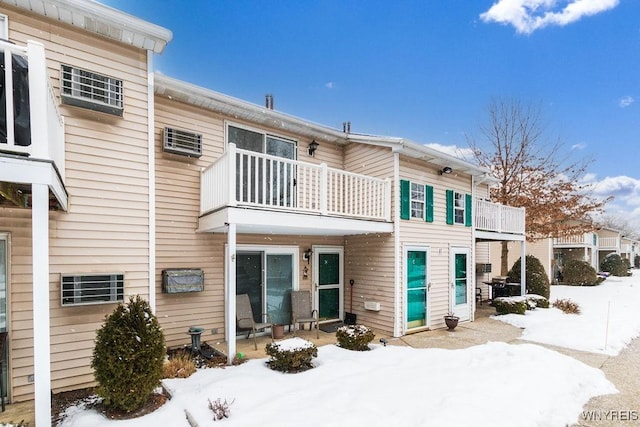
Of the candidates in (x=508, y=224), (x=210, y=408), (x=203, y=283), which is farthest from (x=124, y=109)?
(x=508, y=224)

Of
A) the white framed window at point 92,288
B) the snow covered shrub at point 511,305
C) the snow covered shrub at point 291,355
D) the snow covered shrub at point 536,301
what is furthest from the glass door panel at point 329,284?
the snow covered shrub at point 536,301

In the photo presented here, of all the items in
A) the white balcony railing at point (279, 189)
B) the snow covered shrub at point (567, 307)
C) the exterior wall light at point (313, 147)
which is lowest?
the snow covered shrub at point (567, 307)

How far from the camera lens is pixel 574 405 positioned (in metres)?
4.61

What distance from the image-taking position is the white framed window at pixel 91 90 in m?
4.96

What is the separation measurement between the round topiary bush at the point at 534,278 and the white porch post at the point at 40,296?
46.2 ft

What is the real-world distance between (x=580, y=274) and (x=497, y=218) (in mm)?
12754

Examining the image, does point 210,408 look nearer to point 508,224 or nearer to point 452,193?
point 452,193

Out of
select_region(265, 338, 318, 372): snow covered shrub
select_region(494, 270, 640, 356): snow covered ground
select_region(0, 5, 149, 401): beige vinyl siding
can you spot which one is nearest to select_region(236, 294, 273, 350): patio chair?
select_region(265, 338, 318, 372): snow covered shrub

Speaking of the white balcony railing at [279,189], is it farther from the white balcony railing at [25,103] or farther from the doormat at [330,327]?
the doormat at [330,327]

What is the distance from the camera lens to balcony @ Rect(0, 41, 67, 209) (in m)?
3.11

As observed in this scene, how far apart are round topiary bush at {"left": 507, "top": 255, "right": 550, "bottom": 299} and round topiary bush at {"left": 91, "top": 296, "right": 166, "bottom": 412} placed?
42.6ft

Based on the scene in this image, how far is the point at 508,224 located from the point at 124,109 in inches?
483

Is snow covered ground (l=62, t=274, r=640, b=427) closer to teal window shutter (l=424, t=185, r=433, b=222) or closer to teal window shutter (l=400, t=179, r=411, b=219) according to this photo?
teal window shutter (l=400, t=179, r=411, b=219)

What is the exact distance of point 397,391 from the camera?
4.79m
